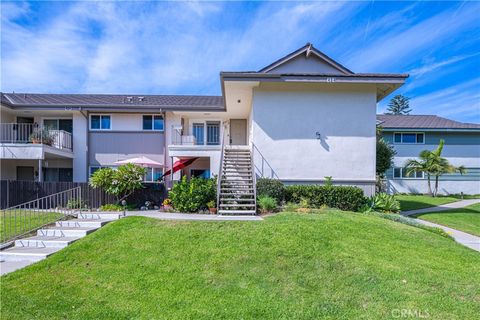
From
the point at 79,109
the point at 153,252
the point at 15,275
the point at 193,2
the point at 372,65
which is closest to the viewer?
the point at 15,275

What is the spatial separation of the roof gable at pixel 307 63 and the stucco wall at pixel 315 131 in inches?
52.9

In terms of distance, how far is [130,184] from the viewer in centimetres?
1245

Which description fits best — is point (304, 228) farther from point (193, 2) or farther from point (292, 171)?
point (193, 2)

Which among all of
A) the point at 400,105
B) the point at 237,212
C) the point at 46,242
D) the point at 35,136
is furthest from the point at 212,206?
the point at 400,105

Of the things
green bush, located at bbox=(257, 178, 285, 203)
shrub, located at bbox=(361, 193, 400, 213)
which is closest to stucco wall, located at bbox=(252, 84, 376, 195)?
shrub, located at bbox=(361, 193, 400, 213)

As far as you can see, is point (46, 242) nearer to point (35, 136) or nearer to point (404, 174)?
point (35, 136)

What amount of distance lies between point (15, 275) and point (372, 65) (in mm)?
17696

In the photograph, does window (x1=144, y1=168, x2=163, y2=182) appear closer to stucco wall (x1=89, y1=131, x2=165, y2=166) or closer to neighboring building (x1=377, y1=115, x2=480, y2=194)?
stucco wall (x1=89, y1=131, x2=165, y2=166)

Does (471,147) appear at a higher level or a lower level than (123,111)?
lower

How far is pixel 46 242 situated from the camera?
774 cm

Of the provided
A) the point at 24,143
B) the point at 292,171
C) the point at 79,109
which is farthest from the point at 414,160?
the point at 24,143

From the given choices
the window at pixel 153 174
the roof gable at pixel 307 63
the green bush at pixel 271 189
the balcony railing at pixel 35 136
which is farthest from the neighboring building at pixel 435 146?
the balcony railing at pixel 35 136

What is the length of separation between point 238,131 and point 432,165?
17273mm

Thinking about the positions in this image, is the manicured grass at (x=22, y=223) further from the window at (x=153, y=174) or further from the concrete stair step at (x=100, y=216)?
the window at (x=153, y=174)
